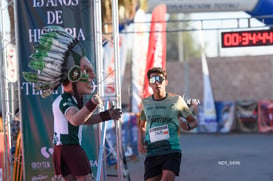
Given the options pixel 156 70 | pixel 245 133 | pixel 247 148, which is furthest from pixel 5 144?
pixel 245 133

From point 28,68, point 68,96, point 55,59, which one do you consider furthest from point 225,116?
point 68,96

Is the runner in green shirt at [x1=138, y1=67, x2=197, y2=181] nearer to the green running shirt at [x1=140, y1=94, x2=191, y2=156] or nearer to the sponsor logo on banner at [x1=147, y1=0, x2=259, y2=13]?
the green running shirt at [x1=140, y1=94, x2=191, y2=156]

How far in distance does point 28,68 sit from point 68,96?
286 centimetres

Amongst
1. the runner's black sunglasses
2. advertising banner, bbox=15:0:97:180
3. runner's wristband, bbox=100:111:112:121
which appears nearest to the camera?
runner's wristband, bbox=100:111:112:121

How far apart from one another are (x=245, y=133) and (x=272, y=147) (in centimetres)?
551

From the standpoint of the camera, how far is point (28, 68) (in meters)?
7.99

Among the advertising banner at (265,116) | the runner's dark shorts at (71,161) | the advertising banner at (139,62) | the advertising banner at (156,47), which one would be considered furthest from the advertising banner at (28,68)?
the advertising banner at (265,116)

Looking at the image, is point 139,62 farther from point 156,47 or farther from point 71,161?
point 71,161

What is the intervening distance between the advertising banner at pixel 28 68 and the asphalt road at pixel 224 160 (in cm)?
206

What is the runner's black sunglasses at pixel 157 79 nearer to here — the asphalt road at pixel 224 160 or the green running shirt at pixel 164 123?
the green running shirt at pixel 164 123

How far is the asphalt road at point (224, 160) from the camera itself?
10633mm

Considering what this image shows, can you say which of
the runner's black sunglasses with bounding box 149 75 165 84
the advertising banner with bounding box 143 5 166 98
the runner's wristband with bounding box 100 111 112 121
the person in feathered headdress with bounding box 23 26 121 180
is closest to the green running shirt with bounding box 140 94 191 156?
the runner's black sunglasses with bounding box 149 75 165 84

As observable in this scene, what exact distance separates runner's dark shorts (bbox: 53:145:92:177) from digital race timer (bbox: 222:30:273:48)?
24.6 feet

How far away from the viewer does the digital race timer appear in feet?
39.5
